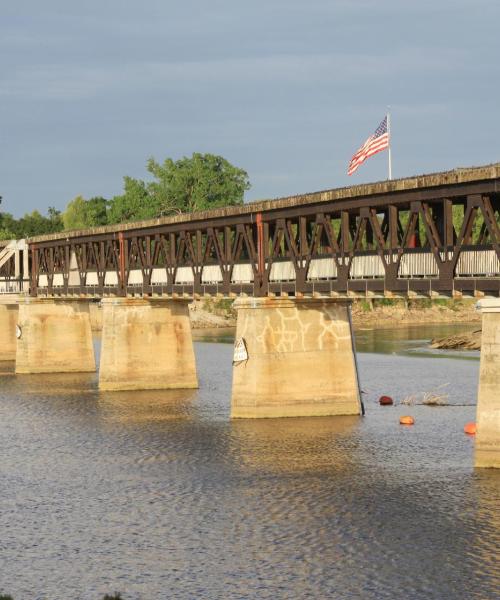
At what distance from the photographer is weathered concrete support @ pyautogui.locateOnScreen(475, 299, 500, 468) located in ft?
130

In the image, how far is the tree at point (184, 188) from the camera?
17838 cm

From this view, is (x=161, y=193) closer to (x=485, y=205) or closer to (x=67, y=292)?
(x=67, y=292)

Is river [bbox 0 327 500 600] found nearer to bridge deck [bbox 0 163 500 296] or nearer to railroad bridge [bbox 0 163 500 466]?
railroad bridge [bbox 0 163 500 466]

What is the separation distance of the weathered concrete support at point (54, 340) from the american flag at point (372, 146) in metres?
39.9

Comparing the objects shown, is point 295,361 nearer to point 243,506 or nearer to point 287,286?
point 287,286

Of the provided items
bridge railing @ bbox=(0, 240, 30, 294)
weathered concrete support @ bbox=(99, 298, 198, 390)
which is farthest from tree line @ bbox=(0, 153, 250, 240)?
weathered concrete support @ bbox=(99, 298, 198, 390)

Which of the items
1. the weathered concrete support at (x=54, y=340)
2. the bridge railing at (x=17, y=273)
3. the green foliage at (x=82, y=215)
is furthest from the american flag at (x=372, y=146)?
the green foliage at (x=82, y=215)

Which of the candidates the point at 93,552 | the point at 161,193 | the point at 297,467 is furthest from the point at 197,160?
the point at 93,552

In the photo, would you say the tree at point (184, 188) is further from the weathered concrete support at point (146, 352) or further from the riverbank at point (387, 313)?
the weathered concrete support at point (146, 352)

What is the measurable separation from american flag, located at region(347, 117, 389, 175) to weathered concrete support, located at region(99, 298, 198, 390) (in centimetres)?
2255

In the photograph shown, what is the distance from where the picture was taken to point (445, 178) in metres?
43.8

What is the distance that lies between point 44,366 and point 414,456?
46257mm

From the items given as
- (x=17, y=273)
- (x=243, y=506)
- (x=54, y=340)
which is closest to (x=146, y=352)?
(x=54, y=340)

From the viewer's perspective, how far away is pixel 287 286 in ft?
186
